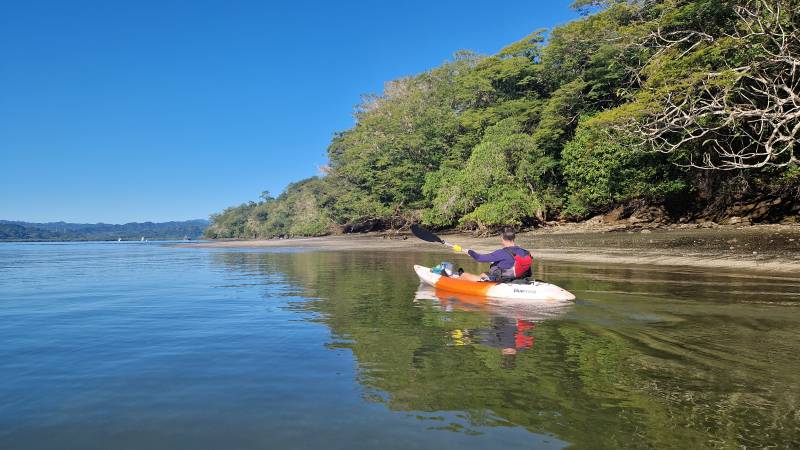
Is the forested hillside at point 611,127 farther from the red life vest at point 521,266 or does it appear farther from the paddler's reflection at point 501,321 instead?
the paddler's reflection at point 501,321

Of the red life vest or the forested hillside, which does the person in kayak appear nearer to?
the red life vest

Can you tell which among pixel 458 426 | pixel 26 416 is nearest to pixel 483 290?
pixel 458 426

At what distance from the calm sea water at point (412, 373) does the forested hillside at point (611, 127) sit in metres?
→ 10.7

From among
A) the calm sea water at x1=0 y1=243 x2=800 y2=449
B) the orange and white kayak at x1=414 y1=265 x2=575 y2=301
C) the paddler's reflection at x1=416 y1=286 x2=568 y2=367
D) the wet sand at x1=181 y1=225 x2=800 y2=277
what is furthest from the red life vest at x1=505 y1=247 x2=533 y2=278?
the wet sand at x1=181 y1=225 x2=800 y2=277

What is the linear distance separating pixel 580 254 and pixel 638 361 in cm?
1572

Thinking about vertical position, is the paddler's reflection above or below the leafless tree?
below

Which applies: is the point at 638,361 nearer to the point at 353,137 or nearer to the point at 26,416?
the point at 26,416

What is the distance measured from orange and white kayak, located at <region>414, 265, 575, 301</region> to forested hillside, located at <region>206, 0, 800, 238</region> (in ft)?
31.0

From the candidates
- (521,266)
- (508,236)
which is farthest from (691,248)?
(508,236)

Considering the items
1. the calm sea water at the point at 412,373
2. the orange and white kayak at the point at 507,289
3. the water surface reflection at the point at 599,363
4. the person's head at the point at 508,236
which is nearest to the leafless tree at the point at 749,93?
the water surface reflection at the point at 599,363

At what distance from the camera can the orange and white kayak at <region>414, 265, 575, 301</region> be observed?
31.5 ft

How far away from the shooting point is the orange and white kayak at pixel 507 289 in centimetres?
959

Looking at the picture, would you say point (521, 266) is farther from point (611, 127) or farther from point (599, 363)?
point (611, 127)

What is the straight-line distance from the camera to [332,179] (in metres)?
63.4
